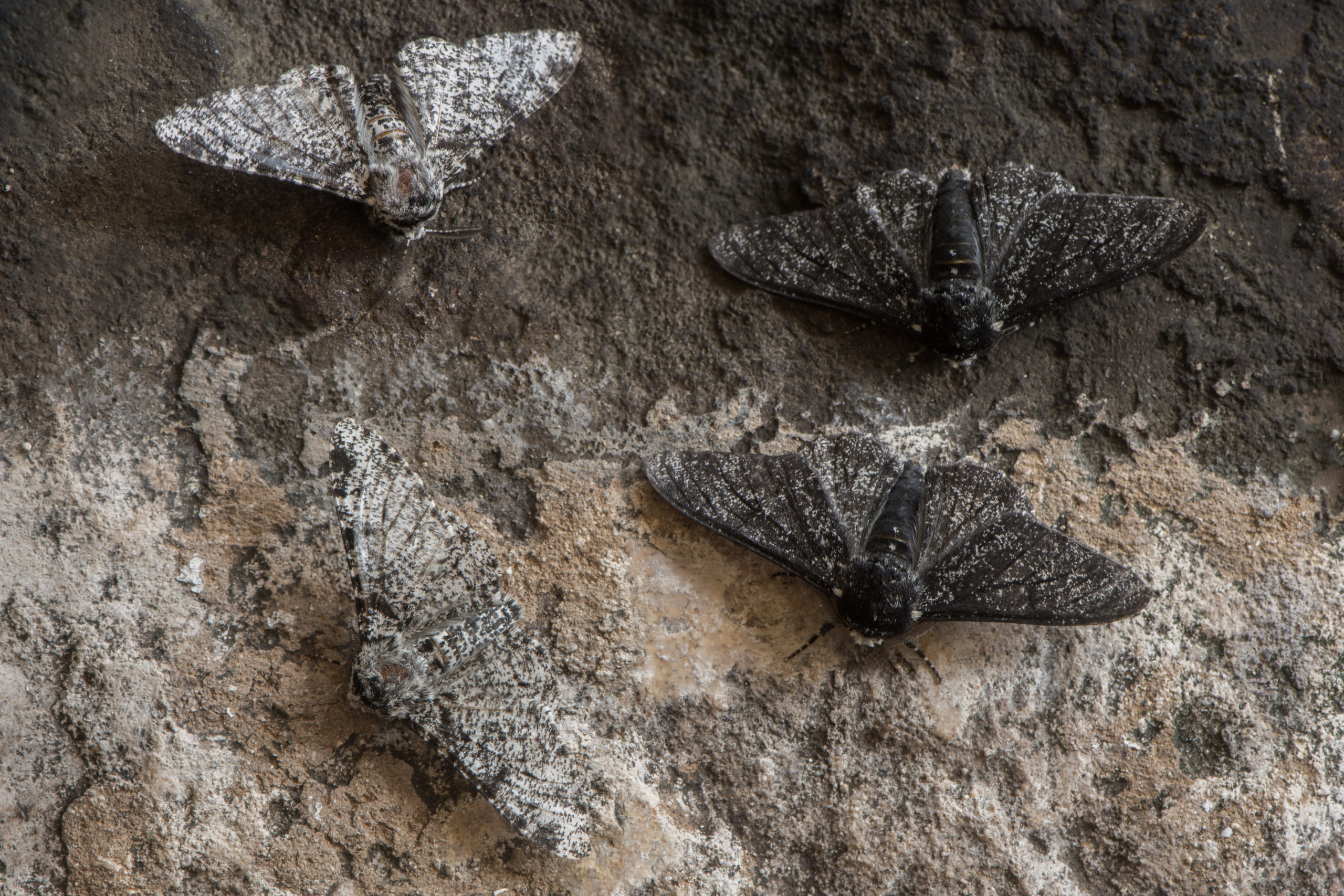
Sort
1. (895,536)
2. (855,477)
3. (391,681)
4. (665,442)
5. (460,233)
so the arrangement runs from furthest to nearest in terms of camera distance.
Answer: (460,233)
(665,442)
(855,477)
(895,536)
(391,681)

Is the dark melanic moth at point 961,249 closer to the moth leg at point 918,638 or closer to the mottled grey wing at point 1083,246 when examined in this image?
the mottled grey wing at point 1083,246

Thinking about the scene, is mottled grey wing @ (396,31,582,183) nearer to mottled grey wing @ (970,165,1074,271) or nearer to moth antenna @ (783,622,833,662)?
mottled grey wing @ (970,165,1074,271)

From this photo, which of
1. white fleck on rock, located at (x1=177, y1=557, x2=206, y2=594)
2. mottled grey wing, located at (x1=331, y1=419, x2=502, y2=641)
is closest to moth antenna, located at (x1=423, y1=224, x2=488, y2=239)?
mottled grey wing, located at (x1=331, y1=419, x2=502, y2=641)

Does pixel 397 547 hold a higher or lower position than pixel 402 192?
lower

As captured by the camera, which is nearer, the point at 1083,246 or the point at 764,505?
the point at 764,505

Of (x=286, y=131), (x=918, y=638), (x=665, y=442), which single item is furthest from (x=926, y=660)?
(x=286, y=131)

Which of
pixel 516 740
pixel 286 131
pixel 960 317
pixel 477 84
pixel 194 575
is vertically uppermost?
pixel 477 84

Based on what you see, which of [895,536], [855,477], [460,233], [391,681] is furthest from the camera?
[460,233]

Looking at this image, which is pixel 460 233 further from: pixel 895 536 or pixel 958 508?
pixel 958 508
